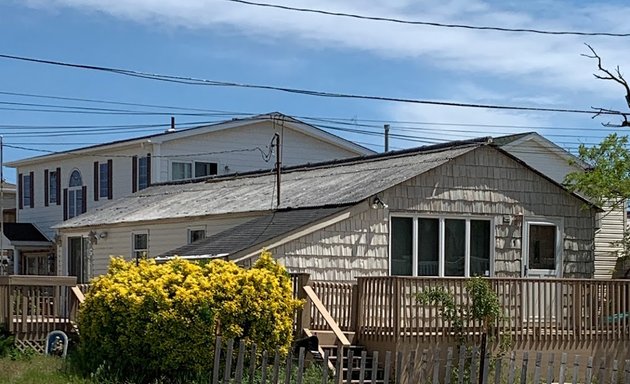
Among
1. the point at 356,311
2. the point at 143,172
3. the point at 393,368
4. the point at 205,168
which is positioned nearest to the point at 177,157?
the point at 205,168

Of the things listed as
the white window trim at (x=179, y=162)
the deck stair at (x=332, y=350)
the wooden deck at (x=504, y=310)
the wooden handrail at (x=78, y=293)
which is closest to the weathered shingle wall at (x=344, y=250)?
the wooden deck at (x=504, y=310)

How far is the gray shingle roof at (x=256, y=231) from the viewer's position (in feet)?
65.6

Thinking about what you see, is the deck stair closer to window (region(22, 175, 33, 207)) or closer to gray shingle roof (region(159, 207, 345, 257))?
gray shingle roof (region(159, 207, 345, 257))

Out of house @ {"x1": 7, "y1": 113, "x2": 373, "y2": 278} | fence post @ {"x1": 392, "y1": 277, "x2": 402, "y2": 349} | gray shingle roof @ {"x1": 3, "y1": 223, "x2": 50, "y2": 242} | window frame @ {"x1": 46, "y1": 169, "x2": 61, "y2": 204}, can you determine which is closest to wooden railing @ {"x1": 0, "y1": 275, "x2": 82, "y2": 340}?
fence post @ {"x1": 392, "y1": 277, "x2": 402, "y2": 349}

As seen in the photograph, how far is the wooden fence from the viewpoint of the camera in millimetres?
18781

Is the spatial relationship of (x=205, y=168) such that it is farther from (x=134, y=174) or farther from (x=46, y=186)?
(x=46, y=186)

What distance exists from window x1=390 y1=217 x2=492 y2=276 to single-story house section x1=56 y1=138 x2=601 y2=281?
0.07ft

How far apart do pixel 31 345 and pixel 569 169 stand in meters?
20.3

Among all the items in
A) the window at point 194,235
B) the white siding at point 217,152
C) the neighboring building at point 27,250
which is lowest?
the neighboring building at point 27,250

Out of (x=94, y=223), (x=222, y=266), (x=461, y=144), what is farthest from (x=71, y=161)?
(x=222, y=266)

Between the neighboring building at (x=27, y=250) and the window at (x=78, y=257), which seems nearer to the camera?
the window at (x=78, y=257)

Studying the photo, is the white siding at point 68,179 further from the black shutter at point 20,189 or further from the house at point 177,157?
the black shutter at point 20,189

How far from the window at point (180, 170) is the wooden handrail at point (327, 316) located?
2182 centimetres

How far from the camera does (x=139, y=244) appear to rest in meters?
28.2
